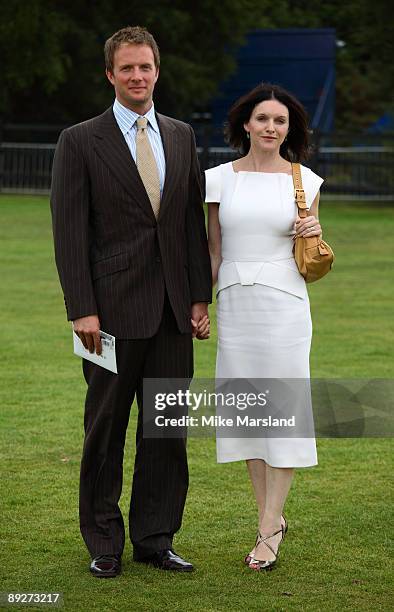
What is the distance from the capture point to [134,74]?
5469 millimetres

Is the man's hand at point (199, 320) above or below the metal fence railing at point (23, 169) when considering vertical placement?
above

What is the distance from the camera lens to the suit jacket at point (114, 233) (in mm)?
5504

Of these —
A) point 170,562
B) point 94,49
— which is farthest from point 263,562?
point 94,49

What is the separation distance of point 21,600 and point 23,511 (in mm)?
1515

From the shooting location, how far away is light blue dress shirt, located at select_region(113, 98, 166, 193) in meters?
5.60

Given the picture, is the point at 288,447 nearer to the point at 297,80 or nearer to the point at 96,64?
the point at 96,64

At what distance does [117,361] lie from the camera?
18.4 feet


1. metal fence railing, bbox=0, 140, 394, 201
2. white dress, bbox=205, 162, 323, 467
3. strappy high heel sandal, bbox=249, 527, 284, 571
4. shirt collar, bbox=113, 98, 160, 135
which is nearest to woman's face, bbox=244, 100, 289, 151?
white dress, bbox=205, 162, 323, 467

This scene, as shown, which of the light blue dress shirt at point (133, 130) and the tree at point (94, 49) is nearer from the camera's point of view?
the light blue dress shirt at point (133, 130)

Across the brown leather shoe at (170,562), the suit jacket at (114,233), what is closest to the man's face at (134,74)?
the suit jacket at (114,233)

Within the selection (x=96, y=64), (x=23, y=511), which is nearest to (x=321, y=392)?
(x=23, y=511)

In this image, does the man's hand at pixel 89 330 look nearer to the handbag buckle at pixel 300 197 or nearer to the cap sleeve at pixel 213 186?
the cap sleeve at pixel 213 186

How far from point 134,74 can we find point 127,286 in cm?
84

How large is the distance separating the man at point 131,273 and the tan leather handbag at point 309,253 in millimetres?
387
